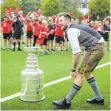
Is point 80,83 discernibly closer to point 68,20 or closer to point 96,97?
point 96,97

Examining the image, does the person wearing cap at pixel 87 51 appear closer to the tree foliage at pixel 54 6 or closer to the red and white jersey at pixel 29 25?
the red and white jersey at pixel 29 25

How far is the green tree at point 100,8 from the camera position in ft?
264

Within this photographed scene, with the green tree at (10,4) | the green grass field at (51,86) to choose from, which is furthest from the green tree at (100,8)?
the green grass field at (51,86)

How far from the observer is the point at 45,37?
60.0 ft

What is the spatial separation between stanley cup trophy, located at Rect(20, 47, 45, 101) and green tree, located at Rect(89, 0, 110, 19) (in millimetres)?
72711

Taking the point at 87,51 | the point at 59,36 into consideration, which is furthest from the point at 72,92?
the point at 59,36

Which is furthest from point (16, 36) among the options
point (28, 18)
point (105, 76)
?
point (105, 76)

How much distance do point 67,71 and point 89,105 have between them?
4.70m

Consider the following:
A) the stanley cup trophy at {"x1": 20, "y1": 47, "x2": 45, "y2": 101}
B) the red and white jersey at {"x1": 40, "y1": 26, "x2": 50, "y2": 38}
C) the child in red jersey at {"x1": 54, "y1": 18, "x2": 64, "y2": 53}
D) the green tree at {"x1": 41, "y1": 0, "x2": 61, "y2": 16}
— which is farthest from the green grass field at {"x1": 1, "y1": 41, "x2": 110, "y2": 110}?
the green tree at {"x1": 41, "y1": 0, "x2": 61, "y2": 16}

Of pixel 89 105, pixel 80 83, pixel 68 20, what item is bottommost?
pixel 89 105

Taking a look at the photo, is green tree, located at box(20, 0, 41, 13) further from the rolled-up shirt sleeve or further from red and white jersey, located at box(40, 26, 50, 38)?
the rolled-up shirt sleeve

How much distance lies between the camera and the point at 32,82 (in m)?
7.88

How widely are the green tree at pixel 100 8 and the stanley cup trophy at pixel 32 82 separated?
239 feet

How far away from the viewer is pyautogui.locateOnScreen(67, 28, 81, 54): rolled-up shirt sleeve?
6961 millimetres
